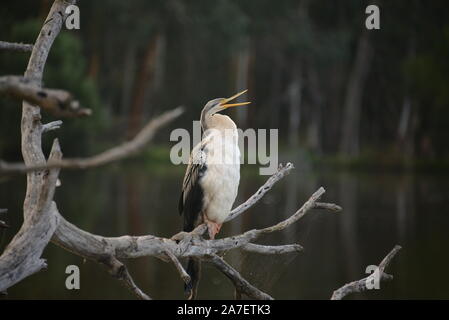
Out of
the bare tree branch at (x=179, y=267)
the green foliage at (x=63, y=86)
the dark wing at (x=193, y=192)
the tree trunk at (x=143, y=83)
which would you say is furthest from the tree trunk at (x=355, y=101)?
the bare tree branch at (x=179, y=267)

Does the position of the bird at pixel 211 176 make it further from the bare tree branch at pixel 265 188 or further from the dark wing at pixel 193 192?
the bare tree branch at pixel 265 188

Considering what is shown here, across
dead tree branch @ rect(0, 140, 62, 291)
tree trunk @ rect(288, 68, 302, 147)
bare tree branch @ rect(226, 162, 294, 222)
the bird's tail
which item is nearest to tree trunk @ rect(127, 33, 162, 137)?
tree trunk @ rect(288, 68, 302, 147)

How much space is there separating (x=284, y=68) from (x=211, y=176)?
2836cm

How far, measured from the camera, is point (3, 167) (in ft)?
6.07

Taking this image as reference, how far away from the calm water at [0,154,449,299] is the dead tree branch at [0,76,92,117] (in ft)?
6.79

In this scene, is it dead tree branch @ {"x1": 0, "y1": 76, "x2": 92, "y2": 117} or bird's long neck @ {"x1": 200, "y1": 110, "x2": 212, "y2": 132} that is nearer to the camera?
dead tree branch @ {"x1": 0, "y1": 76, "x2": 92, "y2": 117}

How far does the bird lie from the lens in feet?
12.2

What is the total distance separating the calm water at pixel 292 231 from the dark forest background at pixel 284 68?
8.19ft

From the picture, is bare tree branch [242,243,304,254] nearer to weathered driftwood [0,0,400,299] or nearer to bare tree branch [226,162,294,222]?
weathered driftwood [0,0,400,299]

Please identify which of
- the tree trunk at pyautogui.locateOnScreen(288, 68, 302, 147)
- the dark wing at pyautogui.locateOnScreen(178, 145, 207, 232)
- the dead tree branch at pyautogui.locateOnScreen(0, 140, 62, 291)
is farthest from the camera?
the tree trunk at pyautogui.locateOnScreen(288, 68, 302, 147)

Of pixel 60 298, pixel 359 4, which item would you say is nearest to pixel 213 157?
pixel 60 298

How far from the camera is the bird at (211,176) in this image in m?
3.71

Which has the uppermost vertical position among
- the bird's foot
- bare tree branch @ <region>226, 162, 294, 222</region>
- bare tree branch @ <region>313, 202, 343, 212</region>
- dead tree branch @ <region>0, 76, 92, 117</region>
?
dead tree branch @ <region>0, 76, 92, 117</region>
